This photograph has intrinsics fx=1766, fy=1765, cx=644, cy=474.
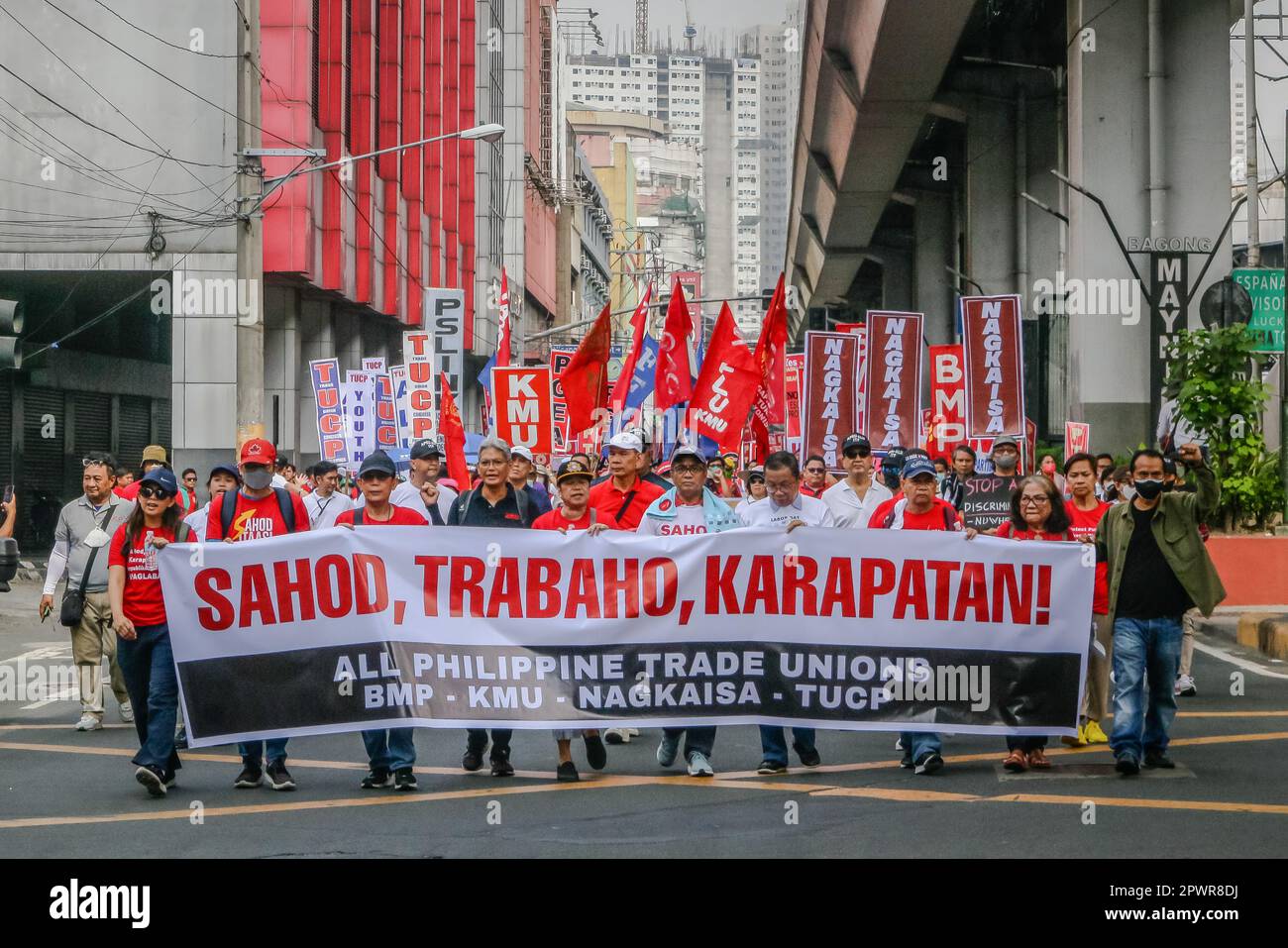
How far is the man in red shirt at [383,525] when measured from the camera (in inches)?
385

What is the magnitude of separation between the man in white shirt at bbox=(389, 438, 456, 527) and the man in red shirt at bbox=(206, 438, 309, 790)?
381cm

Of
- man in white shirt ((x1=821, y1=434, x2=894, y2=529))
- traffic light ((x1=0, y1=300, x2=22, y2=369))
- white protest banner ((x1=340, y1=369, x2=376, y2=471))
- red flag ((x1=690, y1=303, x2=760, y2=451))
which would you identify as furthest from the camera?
white protest banner ((x1=340, y1=369, x2=376, y2=471))

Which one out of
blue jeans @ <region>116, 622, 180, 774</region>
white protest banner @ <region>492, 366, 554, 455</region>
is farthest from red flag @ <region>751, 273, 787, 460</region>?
blue jeans @ <region>116, 622, 180, 774</region>

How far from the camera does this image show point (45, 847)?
801 cm

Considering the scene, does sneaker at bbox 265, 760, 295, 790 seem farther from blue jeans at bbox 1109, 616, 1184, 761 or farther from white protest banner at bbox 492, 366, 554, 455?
white protest banner at bbox 492, 366, 554, 455

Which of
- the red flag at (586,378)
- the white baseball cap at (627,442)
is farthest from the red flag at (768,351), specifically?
the white baseball cap at (627,442)

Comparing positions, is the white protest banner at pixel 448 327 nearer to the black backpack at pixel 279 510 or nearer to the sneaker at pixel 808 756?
the black backpack at pixel 279 510

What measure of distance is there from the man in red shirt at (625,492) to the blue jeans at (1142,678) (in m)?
2.88

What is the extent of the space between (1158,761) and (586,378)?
8.88m

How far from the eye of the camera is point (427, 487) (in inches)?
573

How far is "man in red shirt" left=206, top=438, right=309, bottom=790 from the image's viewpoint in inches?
396

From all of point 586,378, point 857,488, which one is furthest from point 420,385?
point 857,488
